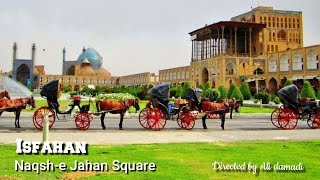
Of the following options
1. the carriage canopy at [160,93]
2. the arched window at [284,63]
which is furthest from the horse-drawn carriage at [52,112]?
the arched window at [284,63]

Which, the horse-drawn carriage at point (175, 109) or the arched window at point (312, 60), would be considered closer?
the horse-drawn carriage at point (175, 109)

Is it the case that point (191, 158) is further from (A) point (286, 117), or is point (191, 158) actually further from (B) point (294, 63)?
(B) point (294, 63)

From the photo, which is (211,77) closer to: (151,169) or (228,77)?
(228,77)

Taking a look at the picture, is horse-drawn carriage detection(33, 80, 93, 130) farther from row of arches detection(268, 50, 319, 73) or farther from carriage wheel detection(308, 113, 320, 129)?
row of arches detection(268, 50, 319, 73)

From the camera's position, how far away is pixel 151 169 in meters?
6.41

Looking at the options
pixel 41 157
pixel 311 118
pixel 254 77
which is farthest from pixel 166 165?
pixel 254 77

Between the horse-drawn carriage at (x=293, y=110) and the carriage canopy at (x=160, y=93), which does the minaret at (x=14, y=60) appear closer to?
the carriage canopy at (x=160, y=93)

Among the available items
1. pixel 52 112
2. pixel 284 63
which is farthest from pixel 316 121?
pixel 284 63

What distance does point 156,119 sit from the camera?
43.7ft

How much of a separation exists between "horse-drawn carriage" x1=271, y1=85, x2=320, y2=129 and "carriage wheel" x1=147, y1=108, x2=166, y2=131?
15.1 feet

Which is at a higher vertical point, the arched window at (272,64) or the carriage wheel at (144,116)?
the arched window at (272,64)

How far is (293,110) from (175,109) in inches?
184

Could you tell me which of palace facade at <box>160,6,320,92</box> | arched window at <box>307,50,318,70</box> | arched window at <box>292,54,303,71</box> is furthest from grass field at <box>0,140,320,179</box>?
arched window at <box>292,54,303,71</box>

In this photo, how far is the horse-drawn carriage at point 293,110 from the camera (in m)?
14.4
